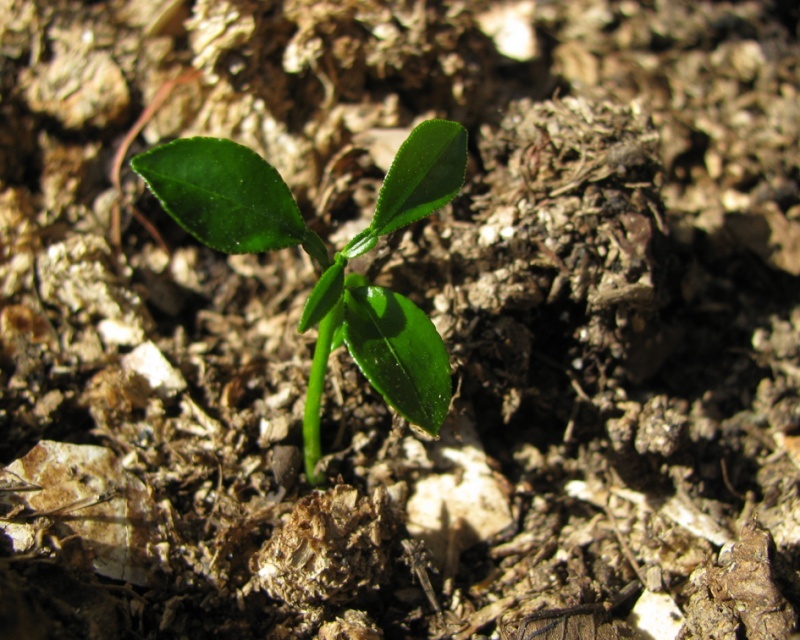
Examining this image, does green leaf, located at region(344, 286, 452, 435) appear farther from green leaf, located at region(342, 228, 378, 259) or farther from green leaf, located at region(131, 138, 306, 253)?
green leaf, located at region(131, 138, 306, 253)

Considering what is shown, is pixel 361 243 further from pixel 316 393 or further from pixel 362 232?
pixel 316 393

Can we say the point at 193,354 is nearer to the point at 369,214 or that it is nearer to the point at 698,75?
the point at 369,214

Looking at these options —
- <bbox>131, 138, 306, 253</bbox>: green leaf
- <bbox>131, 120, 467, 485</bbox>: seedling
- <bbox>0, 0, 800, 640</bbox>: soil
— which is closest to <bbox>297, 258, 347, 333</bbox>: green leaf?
<bbox>131, 120, 467, 485</bbox>: seedling

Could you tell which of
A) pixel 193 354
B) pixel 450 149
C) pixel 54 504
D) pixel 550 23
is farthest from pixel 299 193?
pixel 550 23

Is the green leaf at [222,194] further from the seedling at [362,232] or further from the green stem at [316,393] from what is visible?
the green stem at [316,393]

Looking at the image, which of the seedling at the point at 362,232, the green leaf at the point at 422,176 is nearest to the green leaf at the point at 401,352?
the seedling at the point at 362,232

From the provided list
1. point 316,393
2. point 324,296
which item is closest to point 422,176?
point 324,296

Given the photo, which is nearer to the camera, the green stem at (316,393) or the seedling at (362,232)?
the seedling at (362,232)
